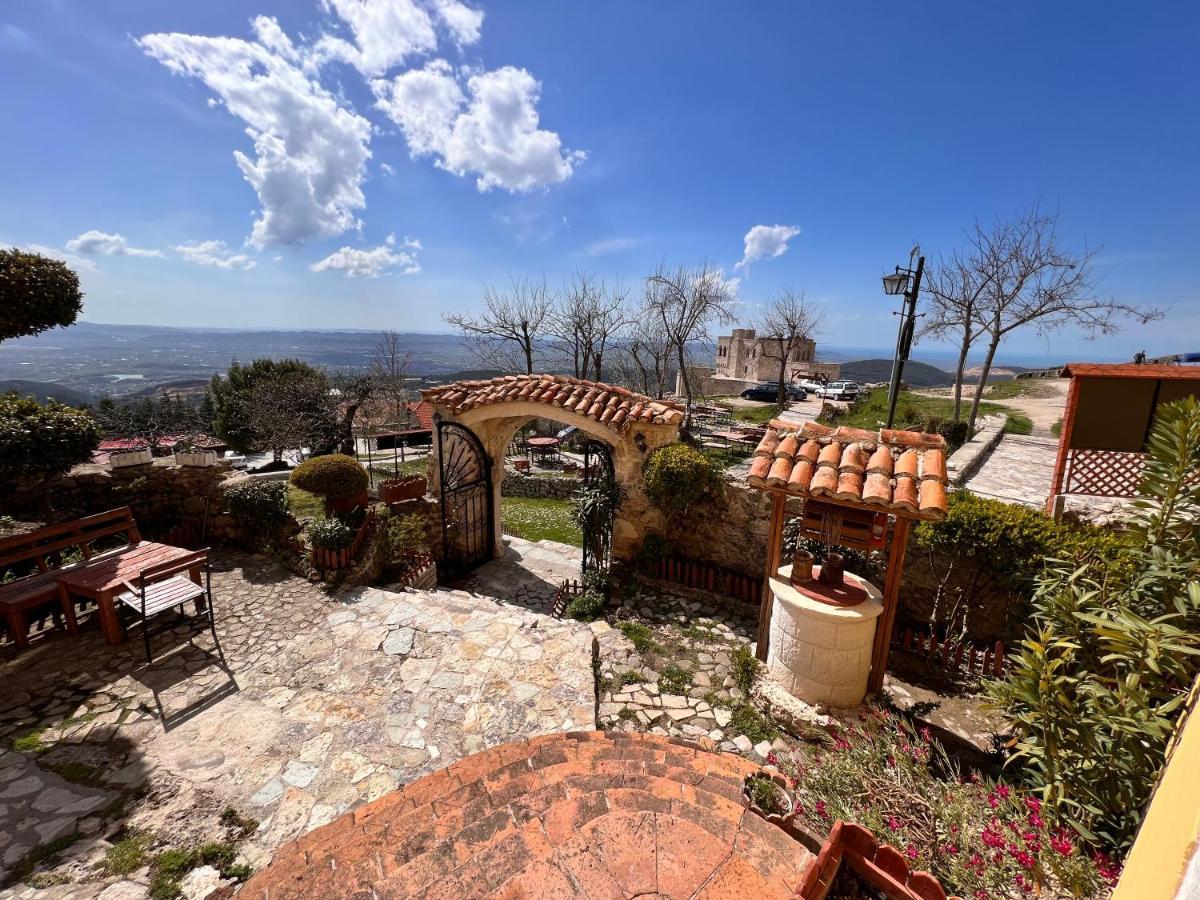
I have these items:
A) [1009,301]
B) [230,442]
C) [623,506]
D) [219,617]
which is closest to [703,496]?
[623,506]

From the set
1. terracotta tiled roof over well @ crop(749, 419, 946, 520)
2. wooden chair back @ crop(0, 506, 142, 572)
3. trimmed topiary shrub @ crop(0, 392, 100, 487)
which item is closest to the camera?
terracotta tiled roof over well @ crop(749, 419, 946, 520)

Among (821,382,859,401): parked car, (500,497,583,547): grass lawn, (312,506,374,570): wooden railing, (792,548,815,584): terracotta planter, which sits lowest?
(500,497,583,547): grass lawn

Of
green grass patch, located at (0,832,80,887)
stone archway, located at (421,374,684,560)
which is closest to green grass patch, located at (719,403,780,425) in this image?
stone archway, located at (421,374,684,560)

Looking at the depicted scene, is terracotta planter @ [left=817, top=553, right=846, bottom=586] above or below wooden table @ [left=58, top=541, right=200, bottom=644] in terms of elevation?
above

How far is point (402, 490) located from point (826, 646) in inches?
338

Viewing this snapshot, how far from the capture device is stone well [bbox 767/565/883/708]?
4.91 metres

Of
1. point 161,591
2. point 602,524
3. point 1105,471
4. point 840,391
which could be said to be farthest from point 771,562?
point 840,391

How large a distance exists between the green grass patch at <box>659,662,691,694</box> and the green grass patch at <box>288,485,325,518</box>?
25.1 ft

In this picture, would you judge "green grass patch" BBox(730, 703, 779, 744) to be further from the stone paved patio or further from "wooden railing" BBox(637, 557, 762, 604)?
"wooden railing" BBox(637, 557, 762, 604)

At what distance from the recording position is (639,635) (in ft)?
21.9

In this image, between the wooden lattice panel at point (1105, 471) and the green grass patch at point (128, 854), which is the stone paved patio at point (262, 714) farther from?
the wooden lattice panel at point (1105, 471)

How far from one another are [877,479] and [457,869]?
A: 4607mm

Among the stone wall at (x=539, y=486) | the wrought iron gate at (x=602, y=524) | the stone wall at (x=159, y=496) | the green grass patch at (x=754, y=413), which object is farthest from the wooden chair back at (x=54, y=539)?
the green grass patch at (x=754, y=413)

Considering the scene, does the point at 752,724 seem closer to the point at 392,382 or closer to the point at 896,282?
the point at 896,282
